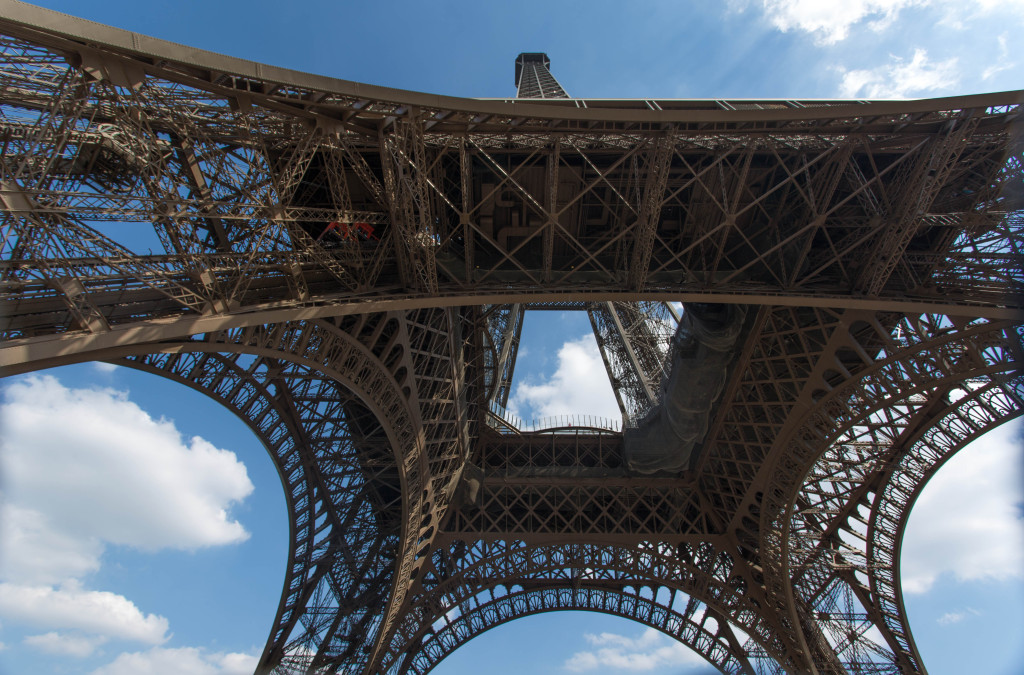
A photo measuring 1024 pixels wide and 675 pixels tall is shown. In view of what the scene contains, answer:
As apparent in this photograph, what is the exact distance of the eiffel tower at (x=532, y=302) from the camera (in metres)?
7.51

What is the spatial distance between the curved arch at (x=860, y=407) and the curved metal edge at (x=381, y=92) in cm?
489

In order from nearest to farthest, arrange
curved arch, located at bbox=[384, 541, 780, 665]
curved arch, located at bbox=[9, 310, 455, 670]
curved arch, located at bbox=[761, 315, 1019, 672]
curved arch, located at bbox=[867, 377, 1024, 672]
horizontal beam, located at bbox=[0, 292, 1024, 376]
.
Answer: horizontal beam, located at bbox=[0, 292, 1024, 376] < curved arch, located at bbox=[9, 310, 455, 670] < curved arch, located at bbox=[761, 315, 1019, 672] < curved arch, located at bbox=[867, 377, 1024, 672] < curved arch, located at bbox=[384, 541, 780, 665]

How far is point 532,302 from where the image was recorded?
515 inches

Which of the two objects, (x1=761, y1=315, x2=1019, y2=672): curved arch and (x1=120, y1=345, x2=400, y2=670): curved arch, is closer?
(x1=761, y1=315, x2=1019, y2=672): curved arch

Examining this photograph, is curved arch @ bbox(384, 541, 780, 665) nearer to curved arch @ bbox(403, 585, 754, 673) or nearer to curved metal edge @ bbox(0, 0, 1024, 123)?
curved arch @ bbox(403, 585, 754, 673)

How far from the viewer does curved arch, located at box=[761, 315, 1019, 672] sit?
11617 millimetres

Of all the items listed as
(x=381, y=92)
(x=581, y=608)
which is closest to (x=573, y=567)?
(x=581, y=608)

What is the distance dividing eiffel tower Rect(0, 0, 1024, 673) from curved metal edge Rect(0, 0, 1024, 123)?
52 millimetres

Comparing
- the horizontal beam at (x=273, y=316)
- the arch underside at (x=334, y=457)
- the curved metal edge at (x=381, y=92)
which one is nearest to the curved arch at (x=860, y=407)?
the horizontal beam at (x=273, y=316)

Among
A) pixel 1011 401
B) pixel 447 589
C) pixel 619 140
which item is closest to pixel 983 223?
pixel 1011 401

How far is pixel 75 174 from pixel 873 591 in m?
24.9

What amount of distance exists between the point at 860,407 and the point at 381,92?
13.6m

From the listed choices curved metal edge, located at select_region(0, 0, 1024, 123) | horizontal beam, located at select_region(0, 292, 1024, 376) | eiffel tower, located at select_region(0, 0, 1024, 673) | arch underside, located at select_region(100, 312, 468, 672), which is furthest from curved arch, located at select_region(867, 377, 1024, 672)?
arch underside, located at select_region(100, 312, 468, 672)

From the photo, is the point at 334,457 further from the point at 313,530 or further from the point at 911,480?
the point at 911,480
